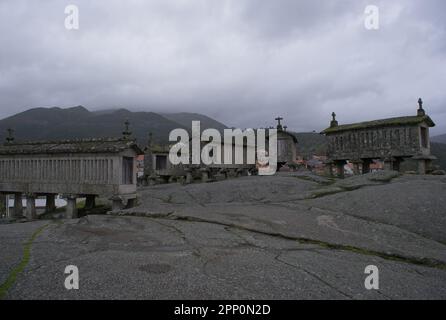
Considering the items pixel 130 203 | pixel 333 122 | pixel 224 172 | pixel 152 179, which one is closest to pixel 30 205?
pixel 130 203

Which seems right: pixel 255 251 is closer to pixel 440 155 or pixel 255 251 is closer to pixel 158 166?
pixel 158 166

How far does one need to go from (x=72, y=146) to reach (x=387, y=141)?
19367 millimetres

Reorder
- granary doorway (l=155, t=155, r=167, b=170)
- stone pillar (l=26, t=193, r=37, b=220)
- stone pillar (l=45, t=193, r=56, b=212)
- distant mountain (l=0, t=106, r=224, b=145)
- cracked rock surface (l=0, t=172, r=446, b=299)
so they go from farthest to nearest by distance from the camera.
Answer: distant mountain (l=0, t=106, r=224, b=145), granary doorway (l=155, t=155, r=167, b=170), stone pillar (l=45, t=193, r=56, b=212), stone pillar (l=26, t=193, r=37, b=220), cracked rock surface (l=0, t=172, r=446, b=299)

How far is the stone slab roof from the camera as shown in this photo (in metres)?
13.2

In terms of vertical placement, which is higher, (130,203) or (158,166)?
(158,166)

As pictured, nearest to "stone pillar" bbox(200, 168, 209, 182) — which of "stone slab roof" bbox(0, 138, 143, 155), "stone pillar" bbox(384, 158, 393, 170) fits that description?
"stone slab roof" bbox(0, 138, 143, 155)

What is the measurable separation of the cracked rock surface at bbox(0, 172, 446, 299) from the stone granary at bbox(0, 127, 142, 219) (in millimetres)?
2424

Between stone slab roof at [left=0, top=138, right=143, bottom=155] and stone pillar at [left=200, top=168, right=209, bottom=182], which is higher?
stone slab roof at [left=0, top=138, right=143, bottom=155]

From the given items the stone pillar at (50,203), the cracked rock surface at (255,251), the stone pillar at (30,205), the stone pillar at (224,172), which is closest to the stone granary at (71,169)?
the stone pillar at (30,205)

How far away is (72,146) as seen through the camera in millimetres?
14016

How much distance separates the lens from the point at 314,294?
167 inches

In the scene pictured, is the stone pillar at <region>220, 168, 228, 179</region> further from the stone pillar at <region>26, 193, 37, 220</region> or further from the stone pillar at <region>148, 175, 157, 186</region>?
the stone pillar at <region>26, 193, 37, 220</region>

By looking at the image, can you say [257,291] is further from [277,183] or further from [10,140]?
[10,140]

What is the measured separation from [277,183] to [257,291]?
13.6 meters
